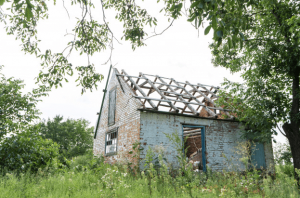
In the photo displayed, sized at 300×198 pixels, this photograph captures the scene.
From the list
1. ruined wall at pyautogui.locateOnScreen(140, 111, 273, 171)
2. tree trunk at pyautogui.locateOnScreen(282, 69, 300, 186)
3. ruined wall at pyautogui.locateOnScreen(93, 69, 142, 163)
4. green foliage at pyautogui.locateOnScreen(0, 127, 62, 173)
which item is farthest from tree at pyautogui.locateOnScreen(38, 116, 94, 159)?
tree trunk at pyautogui.locateOnScreen(282, 69, 300, 186)

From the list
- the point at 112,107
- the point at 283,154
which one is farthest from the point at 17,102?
the point at 283,154

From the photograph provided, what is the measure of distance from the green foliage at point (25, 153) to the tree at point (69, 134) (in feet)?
84.4

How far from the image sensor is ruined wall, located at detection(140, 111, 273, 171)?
9297 millimetres

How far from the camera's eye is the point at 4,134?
684 centimetres

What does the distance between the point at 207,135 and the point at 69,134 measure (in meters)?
27.5

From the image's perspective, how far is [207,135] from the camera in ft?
33.9

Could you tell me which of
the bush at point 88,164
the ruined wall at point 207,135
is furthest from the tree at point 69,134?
the ruined wall at point 207,135

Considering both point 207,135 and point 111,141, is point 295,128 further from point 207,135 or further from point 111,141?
point 111,141

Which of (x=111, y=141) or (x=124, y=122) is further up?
(x=124, y=122)

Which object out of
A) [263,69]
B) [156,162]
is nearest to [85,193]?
[156,162]

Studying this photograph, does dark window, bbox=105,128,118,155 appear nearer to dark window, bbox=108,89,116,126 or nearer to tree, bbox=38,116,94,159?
dark window, bbox=108,89,116,126

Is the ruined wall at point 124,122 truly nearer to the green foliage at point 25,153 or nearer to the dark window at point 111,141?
the dark window at point 111,141

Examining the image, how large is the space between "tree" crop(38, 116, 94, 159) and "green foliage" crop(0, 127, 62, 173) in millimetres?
25724

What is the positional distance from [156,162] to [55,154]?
3.80 meters
